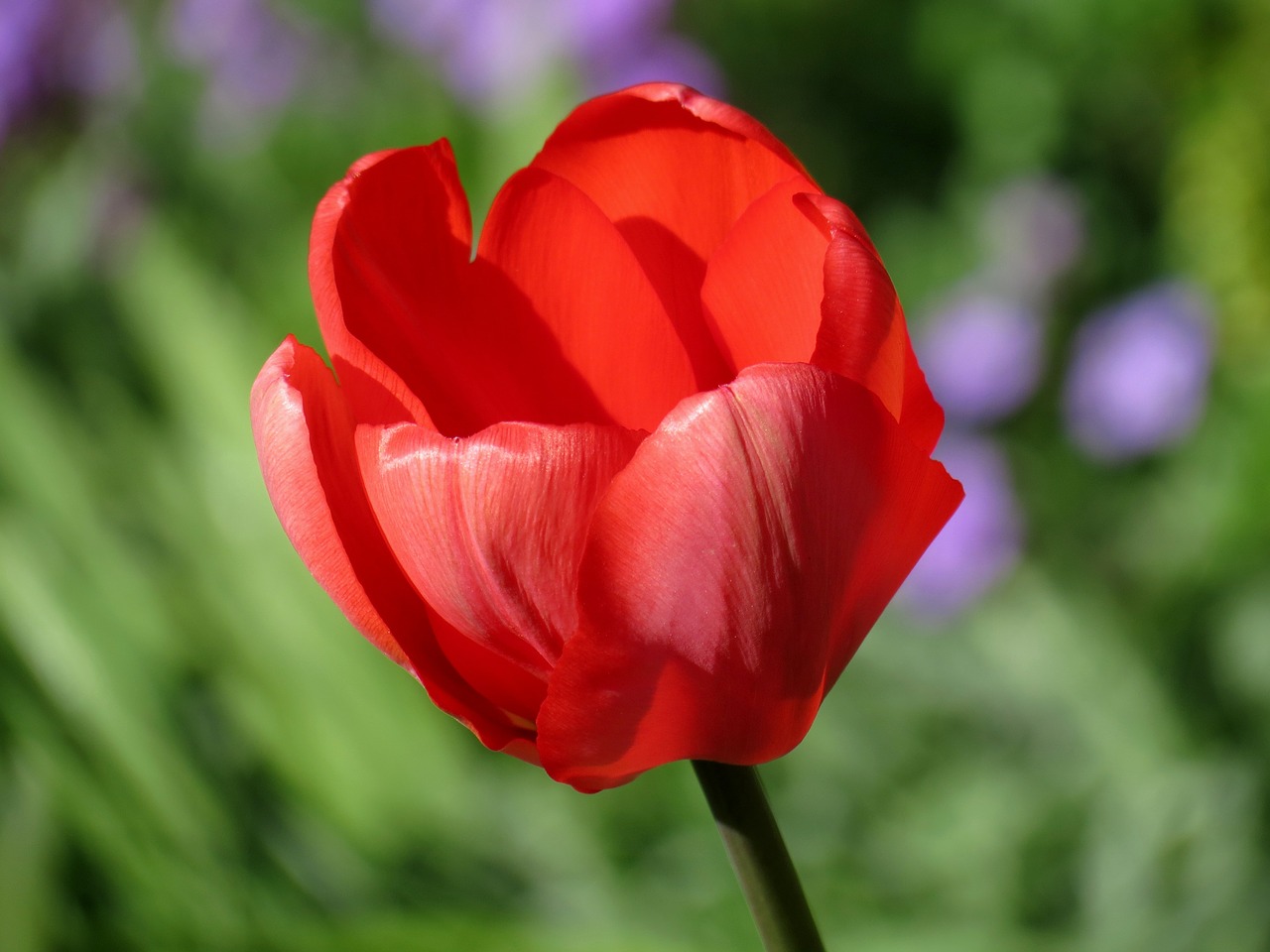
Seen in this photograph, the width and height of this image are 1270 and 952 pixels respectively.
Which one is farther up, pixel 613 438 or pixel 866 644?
pixel 613 438

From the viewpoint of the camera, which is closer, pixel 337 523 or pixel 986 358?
pixel 337 523

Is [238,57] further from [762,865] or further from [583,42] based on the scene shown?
[762,865]

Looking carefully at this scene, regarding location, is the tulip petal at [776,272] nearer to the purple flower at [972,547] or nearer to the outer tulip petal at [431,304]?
the outer tulip petal at [431,304]

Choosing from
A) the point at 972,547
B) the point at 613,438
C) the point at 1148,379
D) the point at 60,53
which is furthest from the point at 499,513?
the point at 60,53

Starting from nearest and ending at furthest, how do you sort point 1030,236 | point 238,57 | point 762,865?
point 762,865
point 1030,236
point 238,57

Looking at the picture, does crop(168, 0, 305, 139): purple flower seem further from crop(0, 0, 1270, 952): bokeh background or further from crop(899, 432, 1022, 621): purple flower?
crop(899, 432, 1022, 621): purple flower

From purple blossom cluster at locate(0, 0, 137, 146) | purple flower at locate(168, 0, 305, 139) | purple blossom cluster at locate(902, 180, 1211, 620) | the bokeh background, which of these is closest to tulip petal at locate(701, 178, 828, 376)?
the bokeh background

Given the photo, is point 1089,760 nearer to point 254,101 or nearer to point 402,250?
point 402,250
